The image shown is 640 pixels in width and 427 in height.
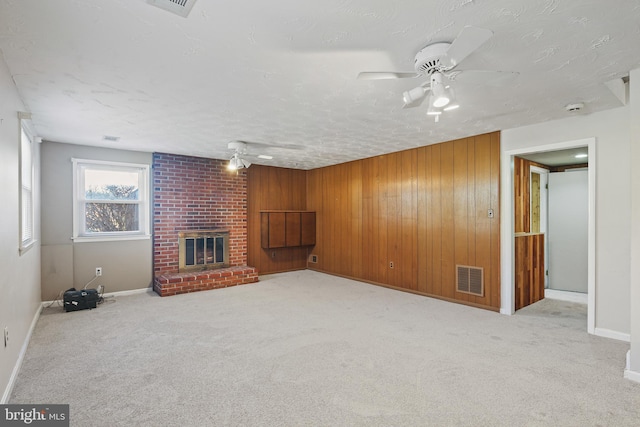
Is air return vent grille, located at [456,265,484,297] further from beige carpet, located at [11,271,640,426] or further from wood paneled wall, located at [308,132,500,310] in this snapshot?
beige carpet, located at [11,271,640,426]

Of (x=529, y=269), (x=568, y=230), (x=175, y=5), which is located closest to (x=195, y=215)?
(x=175, y=5)

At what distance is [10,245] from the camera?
2.55 m

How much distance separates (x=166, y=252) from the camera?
573 centimetres

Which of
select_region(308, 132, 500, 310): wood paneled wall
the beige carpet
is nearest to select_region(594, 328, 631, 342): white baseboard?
the beige carpet

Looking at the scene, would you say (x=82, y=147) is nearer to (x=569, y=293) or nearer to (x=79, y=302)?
(x=79, y=302)

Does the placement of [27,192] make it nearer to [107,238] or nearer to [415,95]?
[107,238]

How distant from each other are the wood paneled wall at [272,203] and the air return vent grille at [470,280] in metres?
3.83

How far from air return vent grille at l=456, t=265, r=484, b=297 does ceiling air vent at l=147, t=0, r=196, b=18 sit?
4518 millimetres

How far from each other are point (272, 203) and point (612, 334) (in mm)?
5901

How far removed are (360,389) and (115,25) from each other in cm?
285

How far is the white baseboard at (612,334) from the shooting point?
329 cm

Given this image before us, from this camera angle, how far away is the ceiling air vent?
5.41ft

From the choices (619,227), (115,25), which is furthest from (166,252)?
(619,227)

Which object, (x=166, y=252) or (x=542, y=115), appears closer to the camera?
(x=542, y=115)
